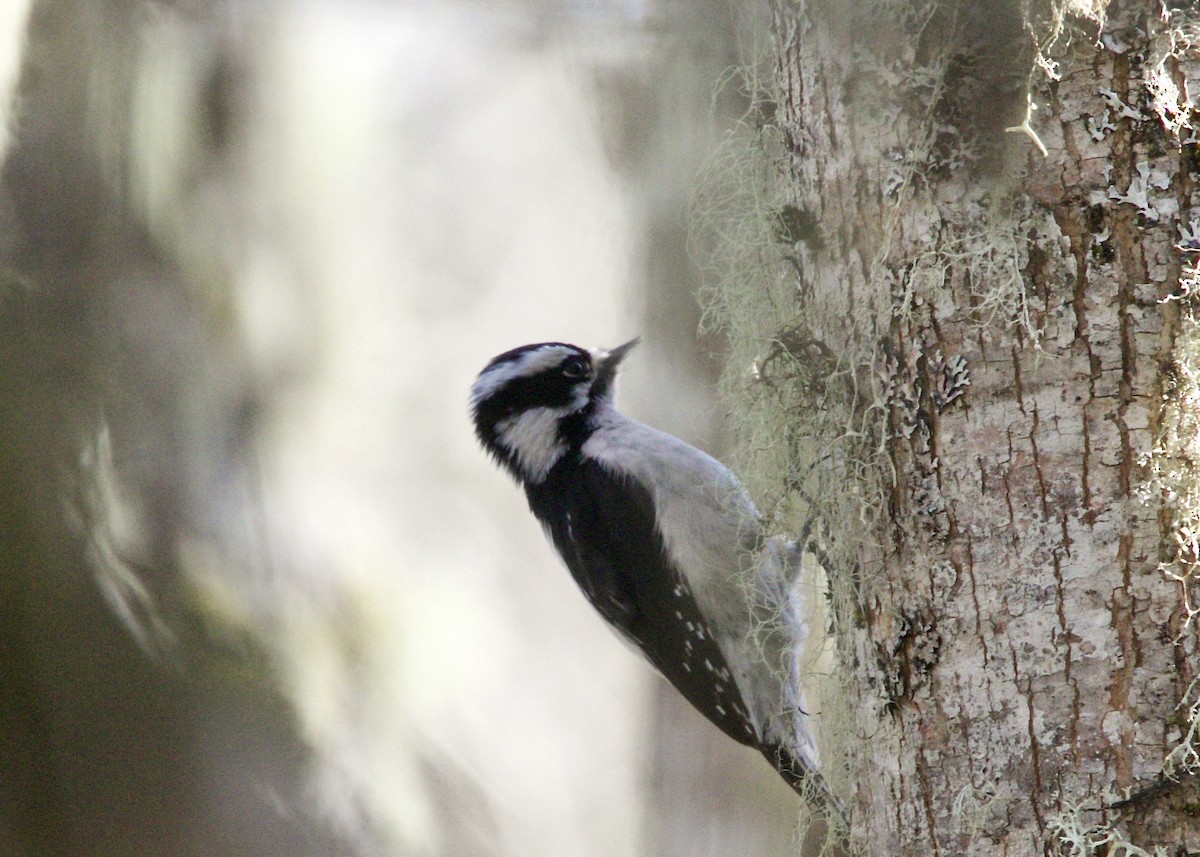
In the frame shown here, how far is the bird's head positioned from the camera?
267 cm

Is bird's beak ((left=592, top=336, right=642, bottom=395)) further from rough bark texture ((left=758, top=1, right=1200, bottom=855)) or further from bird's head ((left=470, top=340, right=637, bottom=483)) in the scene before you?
rough bark texture ((left=758, top=1, right=1200, bottom=855))

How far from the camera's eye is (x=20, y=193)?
2.21 meters

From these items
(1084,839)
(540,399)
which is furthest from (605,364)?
(1084,839)

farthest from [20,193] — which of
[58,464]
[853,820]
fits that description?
[853,820]

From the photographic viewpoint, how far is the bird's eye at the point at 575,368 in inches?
106

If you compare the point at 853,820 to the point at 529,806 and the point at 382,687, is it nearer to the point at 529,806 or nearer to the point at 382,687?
the point at 382,687

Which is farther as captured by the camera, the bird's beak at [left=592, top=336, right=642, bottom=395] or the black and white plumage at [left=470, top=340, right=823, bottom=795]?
the bird's beak at [left=592, top=336, right=642, bottom=395]

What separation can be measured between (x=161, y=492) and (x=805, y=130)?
176cm

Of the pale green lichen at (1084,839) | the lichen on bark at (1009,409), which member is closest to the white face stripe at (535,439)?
the lichen on bark at (1009,409)

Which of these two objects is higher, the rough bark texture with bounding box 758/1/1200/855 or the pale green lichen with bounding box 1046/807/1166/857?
the rough bark texture with bounding box 758/1/1200/855

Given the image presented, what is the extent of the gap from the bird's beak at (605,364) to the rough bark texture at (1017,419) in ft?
4.46

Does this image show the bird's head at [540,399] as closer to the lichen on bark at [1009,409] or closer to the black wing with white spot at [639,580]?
the black wing with white spot at [639,580]

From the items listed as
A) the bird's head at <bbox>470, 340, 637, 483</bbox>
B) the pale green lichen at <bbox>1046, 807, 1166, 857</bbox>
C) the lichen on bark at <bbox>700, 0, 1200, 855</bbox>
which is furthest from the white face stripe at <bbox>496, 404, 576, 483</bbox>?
the pale green lichen at <bbox>1046, 807, 1166, 857</bbox>

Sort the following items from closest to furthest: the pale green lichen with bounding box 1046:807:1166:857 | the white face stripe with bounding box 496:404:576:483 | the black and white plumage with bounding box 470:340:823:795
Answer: the pale green lichen with bounding box 1046:807:1166:857
the black and white plumage with bounding box 470:340:823:795
the white face stripe with bounding box 496:404:576:483
